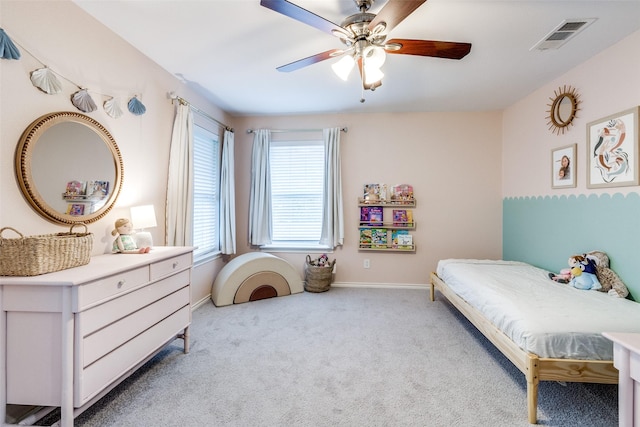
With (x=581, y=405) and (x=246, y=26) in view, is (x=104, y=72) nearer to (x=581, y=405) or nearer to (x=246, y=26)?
(x=246, y=26)

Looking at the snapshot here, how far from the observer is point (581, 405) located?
1601 millimetres

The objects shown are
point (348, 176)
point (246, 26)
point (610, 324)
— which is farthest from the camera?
point (348, 176)

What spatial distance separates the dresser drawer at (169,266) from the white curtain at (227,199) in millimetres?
1488

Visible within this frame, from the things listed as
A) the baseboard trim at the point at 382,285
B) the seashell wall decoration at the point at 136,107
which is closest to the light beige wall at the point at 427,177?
the baseboard trim at the point at 382,285

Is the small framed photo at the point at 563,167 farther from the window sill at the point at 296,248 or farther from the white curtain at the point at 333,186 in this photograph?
the window sill at the point at 296,248

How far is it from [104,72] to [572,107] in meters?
3.94

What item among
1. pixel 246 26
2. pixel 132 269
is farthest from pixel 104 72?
pixel 132 269

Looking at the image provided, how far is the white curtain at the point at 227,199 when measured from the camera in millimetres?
3637

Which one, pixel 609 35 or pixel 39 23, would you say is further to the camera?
pixel 609 35

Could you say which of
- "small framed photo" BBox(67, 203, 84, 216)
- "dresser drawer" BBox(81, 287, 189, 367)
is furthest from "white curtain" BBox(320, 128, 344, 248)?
"small framed photo" BBox(67, 203, 84, 216)

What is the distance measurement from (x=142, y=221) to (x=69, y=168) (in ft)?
1.78

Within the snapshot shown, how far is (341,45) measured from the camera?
85.3 inches

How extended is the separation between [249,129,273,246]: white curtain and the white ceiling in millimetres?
687

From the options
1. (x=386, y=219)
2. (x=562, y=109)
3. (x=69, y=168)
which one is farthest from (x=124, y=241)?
(x=562, y=109)
